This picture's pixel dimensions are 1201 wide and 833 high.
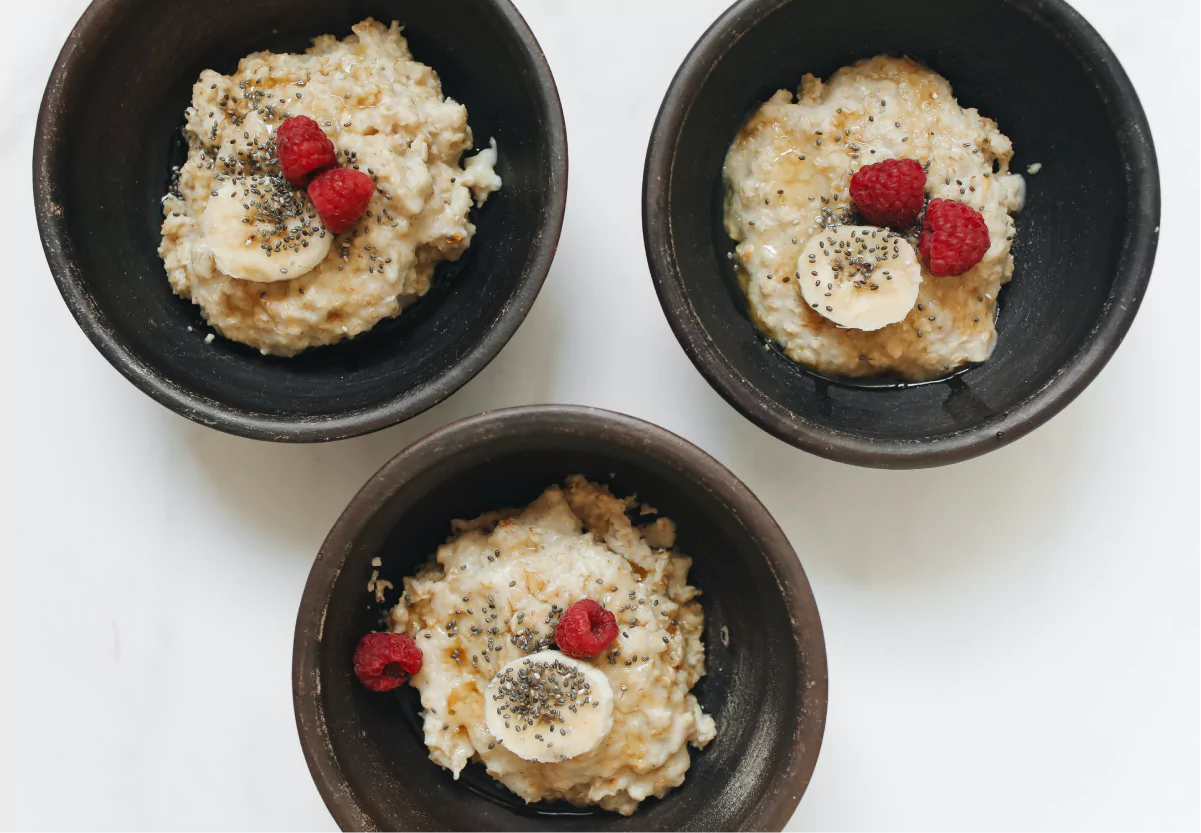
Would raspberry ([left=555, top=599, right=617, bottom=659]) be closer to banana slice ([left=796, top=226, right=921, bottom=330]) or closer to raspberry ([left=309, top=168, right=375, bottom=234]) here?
banana slice ([left=796, top=226, right=921, bottom=330])

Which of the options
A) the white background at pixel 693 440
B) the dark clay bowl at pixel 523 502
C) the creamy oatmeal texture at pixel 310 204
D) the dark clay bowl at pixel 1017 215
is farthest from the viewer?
the white background at pixel 693 440

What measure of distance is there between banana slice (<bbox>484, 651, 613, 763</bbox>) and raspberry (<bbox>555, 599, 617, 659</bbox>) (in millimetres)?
44

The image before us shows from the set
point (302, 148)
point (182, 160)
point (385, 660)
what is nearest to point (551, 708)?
point (385, 660)

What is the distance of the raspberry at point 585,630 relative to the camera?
83.4 inches

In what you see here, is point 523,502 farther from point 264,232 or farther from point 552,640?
point 264,232

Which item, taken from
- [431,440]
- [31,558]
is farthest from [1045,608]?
[31,558]

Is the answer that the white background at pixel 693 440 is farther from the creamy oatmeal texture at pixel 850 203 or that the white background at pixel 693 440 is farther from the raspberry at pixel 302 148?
the raspberry at pixel 302 148

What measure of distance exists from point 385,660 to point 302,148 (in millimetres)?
1130

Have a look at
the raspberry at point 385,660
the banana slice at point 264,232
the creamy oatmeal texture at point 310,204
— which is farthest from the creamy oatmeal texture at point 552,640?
the banana slice at point 264,232

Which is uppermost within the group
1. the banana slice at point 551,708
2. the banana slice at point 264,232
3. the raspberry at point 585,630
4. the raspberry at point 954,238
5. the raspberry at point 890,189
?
A: the raspberry at point 890,189

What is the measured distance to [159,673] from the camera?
2.66 m

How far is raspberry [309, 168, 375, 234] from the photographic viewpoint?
2205mm

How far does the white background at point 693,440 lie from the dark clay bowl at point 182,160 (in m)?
0.25

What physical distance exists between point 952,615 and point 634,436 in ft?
3.81
